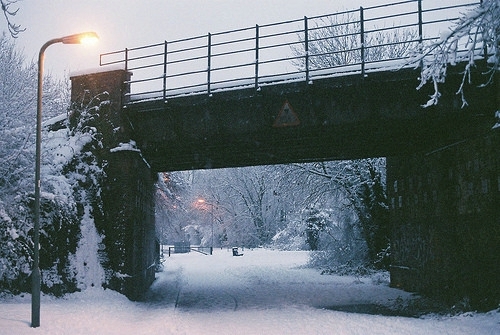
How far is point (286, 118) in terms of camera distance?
14875 millimetres

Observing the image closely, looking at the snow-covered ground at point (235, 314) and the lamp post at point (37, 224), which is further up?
the lamp post at point (37, 224)

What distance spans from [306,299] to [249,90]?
7693mm

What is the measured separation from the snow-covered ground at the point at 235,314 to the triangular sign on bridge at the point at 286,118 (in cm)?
542

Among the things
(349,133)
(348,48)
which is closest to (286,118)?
(349,133)

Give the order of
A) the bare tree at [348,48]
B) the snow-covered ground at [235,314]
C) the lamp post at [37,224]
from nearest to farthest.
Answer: the lamp post at [37,224]
the snow-covered ground at [235,314]
the bare tree at [348,48]

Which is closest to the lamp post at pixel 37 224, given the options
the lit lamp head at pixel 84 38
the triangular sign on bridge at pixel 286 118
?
the lit lamp head at pixel 84 38

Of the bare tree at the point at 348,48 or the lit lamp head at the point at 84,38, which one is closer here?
the lit lamp head at the point at 84,38

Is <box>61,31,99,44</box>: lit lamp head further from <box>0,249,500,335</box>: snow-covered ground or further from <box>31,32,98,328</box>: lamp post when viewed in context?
<box>0,249,500,335</box>: snow-covered ground

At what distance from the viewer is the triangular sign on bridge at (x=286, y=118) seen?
1481 cm

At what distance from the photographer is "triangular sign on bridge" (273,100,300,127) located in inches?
583

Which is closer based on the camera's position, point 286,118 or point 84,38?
point 84,38

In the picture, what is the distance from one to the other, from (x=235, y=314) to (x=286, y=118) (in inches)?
230

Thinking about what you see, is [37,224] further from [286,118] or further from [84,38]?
[286,118]

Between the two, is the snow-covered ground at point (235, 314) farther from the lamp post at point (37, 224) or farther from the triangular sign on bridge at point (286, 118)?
the triangular sign on bridge at point (286, 118)
